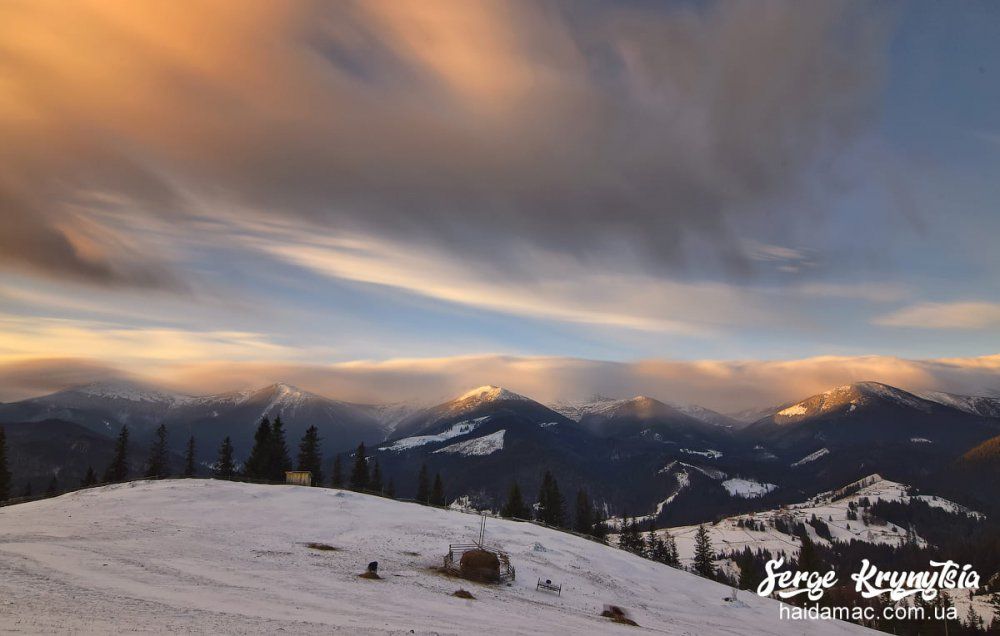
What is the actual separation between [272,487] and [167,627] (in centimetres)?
4884

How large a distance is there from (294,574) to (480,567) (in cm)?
1407

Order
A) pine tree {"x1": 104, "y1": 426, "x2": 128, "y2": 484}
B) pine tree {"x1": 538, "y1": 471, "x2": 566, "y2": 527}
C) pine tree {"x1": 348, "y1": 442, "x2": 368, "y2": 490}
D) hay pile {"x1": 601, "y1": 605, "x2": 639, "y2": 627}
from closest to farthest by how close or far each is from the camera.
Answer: hay pile {"x1": 601, "y1": 605, "x2": 639, "y2": 627}
pine tree {"x1": 104, "y1": 426, "x2": 128, "y2": 484}
pine tree {"x1": 348, "y1": 442, "x2": 368, "y2": 490}
pine tree {"x1": 538, "y1": 471, "x2": 566, "y2": 527}

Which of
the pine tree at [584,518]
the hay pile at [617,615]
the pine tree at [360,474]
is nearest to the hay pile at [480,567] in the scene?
the hay pile at [617,615]

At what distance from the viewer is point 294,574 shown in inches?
1284

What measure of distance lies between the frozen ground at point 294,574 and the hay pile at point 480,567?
72.6 inches

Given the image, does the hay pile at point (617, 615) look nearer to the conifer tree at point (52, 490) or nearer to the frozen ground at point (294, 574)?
the frozen ground at point (294, 574)

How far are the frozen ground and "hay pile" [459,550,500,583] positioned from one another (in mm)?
1845

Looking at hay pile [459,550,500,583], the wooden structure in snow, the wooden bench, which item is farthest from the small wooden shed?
the wooden bench

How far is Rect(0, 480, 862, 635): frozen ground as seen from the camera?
2261 centimetres

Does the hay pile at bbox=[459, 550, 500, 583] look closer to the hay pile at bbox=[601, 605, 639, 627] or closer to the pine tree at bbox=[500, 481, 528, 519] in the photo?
the hay pile at bbox=[601, 605, 639, 627]

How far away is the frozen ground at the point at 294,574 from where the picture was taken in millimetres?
22609

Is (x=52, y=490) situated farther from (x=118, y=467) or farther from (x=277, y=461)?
(x=277, y=461)

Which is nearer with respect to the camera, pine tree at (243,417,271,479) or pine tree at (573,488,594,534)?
pine tree at (243,417,271,479)

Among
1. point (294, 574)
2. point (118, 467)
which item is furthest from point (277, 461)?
point (294, 574)
